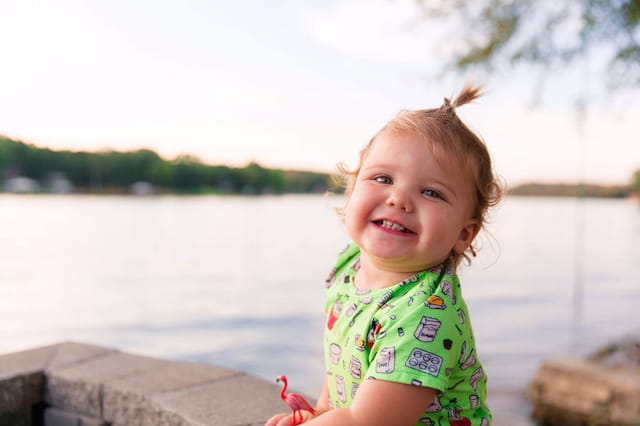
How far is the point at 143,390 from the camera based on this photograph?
2.19 meters

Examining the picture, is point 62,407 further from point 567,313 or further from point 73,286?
point 73,286

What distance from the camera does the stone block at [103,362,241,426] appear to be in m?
2.15

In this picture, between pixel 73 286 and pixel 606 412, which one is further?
pixel 73 286

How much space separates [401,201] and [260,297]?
12.9 meters

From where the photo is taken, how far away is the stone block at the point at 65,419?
2297 millimetres

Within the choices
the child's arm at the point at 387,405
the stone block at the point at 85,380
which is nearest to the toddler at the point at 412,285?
the child's arm at the point at 387,405

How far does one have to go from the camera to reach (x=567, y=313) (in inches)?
481

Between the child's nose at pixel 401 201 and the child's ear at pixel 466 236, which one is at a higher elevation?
the child's nose at pixel 401 201

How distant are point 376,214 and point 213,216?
52.0 m

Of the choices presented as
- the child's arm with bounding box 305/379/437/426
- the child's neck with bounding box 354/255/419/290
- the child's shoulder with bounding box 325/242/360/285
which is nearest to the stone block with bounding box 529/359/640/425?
the child's shoulder with bounding box 325/242/360/285

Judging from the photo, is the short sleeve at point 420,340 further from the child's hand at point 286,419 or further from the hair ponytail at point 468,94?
the hair ponytail at point 468,94

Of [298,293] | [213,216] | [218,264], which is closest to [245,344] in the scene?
[298,293]

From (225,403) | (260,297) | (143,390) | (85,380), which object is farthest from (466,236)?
(260,297)

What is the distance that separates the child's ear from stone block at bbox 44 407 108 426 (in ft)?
5.02
